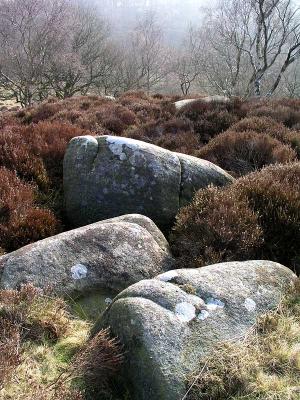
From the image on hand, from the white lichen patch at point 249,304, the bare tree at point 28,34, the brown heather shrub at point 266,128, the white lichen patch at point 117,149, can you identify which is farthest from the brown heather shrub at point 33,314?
the bare tree at point 28,34

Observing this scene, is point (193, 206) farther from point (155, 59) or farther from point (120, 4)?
point (120, 4)

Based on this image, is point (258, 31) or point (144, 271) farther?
point (258, 31)

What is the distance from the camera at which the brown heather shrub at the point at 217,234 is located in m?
4.45

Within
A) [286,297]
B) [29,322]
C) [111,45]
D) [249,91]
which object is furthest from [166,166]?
[111,45]

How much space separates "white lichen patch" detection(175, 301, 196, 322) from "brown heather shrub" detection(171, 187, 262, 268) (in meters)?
1.15

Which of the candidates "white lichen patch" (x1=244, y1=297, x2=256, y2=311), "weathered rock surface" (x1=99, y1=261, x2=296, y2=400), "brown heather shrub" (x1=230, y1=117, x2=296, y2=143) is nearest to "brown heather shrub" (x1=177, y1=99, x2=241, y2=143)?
"brown heather shrub" (x1=230, y1=117, x2=296, y2=143)

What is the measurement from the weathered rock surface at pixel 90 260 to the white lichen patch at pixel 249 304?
1.16 meters

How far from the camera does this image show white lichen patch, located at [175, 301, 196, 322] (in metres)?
3.06

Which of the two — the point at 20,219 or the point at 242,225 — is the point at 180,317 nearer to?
the point at 242,225

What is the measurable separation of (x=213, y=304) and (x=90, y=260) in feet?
4.70

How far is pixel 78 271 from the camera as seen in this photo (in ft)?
13.3

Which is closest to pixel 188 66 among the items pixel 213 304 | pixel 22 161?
pixel 22 161

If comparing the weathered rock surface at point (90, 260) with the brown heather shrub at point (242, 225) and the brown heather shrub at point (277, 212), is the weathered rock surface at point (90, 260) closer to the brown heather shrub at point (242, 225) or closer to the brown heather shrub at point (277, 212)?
the brown heather shrub at point (242, 225)

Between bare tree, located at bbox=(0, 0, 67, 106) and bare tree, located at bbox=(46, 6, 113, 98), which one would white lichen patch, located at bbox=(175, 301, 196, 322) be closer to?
bare tree, located at bbox=(0, 0, 67, 106)
